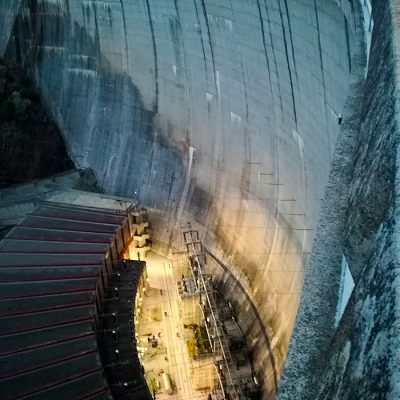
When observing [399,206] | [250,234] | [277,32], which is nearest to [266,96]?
[277,32]

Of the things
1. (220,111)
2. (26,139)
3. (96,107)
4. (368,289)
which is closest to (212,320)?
(220,111)

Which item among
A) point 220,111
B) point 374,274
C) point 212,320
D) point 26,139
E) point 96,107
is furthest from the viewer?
point 26,139

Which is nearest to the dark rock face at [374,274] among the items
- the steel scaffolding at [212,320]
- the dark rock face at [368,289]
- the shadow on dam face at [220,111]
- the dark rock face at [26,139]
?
the dark rock face at [368,289]

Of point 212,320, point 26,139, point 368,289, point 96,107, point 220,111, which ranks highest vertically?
point 96,107

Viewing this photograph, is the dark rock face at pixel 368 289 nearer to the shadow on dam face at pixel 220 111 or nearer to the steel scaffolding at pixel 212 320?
the shadow on dam face at pixel 220 111

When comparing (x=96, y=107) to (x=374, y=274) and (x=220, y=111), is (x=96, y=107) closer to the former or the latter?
(x=220, y=111)

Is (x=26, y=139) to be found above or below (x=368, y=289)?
above

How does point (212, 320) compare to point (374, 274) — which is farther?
point (212, 320)

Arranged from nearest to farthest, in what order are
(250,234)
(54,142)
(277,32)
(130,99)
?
(277,32) < (250,234) < (130,99) < (54,142)

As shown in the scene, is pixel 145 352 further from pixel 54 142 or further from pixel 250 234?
pixel 54 142
